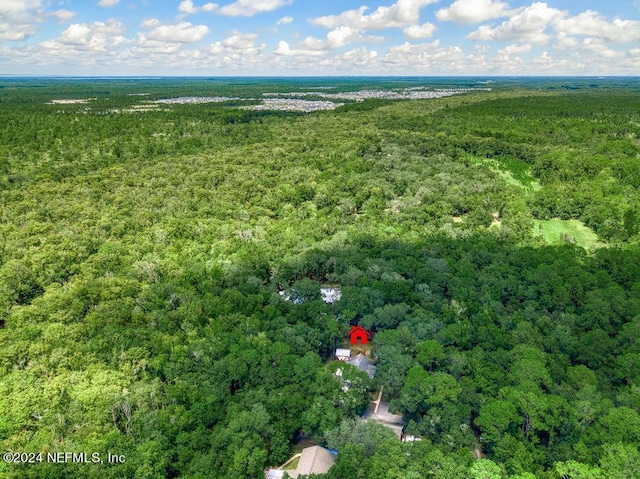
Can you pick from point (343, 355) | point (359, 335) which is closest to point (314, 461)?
point (343, 355)

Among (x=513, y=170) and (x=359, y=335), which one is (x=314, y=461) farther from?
(x=513, y=170)

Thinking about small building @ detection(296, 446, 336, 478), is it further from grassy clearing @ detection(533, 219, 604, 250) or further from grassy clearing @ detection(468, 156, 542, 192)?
grassy clearing @ detection(468, 156, 542, 192)

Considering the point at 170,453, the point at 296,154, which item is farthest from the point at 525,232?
the point at 296,154

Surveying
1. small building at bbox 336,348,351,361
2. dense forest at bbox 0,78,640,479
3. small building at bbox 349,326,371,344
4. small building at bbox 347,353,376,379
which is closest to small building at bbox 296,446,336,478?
dense forest at bbox 0,78,640,479

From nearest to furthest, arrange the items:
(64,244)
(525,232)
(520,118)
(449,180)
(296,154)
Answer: (64,244) → (525,232) → (449,180) → (296,154) → (520,118)

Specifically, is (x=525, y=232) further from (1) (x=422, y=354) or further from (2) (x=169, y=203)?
(2) (x=169, y=203)

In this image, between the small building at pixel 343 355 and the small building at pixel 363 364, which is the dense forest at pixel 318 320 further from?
the small building at pixel 363 364

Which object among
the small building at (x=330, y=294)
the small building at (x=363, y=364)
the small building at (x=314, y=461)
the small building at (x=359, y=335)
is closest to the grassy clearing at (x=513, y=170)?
the small building at (x=330, y=294)
